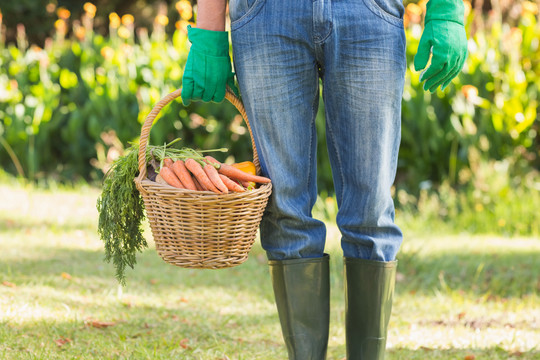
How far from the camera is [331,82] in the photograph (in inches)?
64.1

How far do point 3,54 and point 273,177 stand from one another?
15.8ft

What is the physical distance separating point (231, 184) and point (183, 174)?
0.50ft

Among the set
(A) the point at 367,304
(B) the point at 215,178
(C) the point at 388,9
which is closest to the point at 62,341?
(B) the point at 215,178

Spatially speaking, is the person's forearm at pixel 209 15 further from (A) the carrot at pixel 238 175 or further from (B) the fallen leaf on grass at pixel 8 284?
(B) the fallen leaf on grass at pixel 8 284

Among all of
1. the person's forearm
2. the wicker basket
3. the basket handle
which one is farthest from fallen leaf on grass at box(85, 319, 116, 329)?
the person's forearm

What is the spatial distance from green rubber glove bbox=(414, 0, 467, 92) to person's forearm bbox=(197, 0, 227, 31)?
0.54 meters

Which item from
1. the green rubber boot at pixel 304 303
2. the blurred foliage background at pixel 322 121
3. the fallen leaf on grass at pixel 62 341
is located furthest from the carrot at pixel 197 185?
the blurred foliage background at pixel 322 121

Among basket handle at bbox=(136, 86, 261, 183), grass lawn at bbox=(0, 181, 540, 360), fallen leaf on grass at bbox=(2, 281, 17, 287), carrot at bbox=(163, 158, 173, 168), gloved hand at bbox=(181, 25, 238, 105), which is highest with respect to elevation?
gloved hand at bbox=(181, 25, 238, 105)

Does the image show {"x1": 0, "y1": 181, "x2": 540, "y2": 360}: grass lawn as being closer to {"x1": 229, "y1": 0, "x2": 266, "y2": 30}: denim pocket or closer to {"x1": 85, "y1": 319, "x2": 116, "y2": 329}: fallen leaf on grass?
{"x1": 85, "y1": 319, "x2": 116, "y2": 329}: fallen leaf on grass

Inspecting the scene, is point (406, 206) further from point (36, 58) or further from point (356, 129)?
point (36, 58)

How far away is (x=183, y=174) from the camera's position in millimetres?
1711

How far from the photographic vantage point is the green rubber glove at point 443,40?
161cm

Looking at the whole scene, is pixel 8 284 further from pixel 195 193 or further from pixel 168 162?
pixel 195 193

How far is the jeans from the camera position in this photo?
157cm
